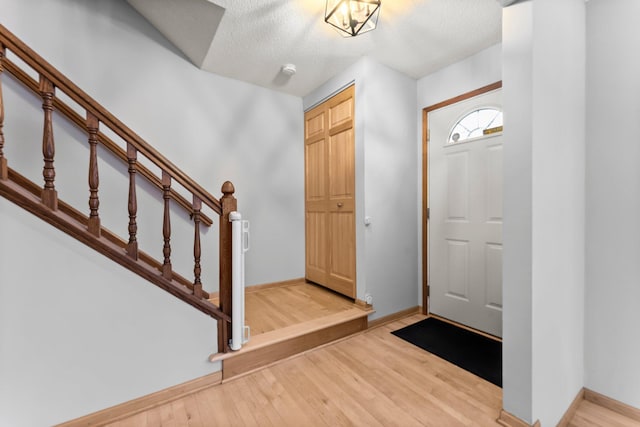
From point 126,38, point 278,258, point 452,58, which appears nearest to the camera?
point 126,38

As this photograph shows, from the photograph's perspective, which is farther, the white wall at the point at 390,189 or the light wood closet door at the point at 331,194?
the light wood closet door at the point at 331,194

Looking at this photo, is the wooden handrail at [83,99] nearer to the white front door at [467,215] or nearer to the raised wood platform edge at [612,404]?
the white front door at [467,215]

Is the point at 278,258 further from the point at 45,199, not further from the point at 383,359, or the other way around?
the point at 45,199

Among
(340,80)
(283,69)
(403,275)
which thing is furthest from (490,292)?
(283,69)

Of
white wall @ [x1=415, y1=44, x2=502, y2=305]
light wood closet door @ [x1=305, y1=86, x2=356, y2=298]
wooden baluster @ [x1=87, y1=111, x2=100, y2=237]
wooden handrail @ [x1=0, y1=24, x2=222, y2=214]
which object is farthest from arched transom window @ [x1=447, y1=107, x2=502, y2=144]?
wooden baluster @ [x1=87, y1=111, x2=100, y2=237]

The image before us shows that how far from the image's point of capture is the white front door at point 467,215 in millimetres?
2314

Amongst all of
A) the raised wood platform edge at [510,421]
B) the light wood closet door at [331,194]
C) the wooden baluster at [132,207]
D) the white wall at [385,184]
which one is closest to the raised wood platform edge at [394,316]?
the white wall at [385,184]

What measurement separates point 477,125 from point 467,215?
798 mm

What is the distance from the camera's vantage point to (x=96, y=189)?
4.62ft

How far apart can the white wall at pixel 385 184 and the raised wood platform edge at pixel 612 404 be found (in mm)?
1380

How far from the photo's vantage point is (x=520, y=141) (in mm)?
1321

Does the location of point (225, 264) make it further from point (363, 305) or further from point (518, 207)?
point (518, 207)

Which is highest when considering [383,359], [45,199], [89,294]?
[45,199]

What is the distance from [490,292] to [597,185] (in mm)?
1107
